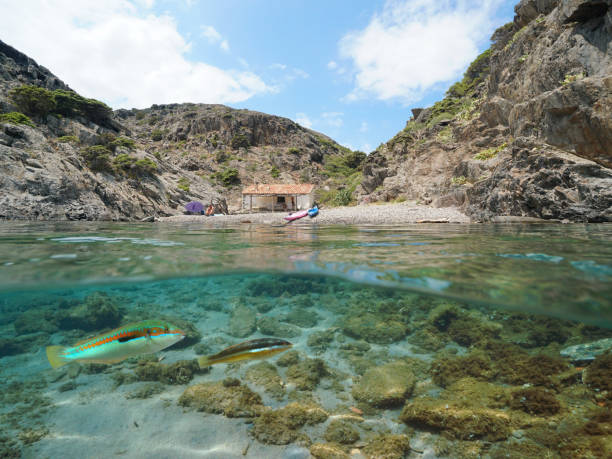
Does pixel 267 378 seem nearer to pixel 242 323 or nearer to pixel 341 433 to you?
pixel 341 433

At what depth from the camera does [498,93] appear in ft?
83.7

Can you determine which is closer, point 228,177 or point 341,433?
point 341,433

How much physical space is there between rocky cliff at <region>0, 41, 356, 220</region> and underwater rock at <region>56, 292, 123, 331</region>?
1603 centimetres

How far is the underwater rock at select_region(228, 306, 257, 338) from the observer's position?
7.63 m

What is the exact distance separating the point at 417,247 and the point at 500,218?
34.9ft

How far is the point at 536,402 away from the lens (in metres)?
4.18

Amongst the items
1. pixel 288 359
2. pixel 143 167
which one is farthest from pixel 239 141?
pixel 288 359

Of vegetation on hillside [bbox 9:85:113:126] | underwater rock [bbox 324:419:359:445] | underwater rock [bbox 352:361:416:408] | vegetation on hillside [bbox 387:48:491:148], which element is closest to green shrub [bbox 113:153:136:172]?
vegetation on hillside [bbox 9:85:113:126]

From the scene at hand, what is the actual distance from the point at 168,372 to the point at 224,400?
5.31 ft

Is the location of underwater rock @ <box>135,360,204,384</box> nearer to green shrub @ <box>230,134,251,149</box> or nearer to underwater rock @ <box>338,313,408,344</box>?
underwater rock @ <box>338,313,408,344</box>

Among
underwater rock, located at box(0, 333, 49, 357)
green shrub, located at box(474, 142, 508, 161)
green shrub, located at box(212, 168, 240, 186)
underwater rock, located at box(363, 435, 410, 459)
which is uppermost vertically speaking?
green shrub, located at box(212, 168, 240, 186)

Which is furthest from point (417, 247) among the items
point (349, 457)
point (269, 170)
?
point (269, 170)

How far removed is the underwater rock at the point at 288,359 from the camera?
238 inches

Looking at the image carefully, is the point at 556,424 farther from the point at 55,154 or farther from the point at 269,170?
the point at 269,170
